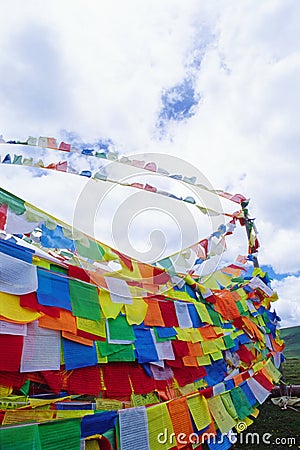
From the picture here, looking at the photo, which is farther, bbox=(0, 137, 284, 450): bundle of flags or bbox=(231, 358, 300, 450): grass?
bbox=(231, 358, 300, 450): grass

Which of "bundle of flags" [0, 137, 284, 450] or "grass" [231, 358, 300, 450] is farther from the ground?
"bundle of flags" [0, 137, 284, 450]

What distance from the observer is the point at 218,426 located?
3.66 metres

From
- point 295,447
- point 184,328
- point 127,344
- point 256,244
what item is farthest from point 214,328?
point 256,244

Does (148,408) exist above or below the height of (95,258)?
below

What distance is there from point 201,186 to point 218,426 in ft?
9.66

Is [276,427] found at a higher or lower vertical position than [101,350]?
lower

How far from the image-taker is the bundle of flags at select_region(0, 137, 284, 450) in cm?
224

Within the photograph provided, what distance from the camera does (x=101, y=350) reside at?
9.00 ft

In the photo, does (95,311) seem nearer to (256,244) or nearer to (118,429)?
(118,429)

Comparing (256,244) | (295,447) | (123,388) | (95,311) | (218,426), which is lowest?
(295,447)

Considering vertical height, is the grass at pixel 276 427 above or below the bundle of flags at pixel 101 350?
below

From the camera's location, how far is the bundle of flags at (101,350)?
2.24 m

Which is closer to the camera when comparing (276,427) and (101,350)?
(101,350)

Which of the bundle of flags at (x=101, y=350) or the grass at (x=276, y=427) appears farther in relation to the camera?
the grass at (x=276, y=427)
